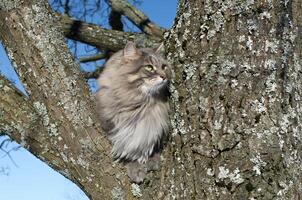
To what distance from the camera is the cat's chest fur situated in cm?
251

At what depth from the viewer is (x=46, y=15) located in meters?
2.25

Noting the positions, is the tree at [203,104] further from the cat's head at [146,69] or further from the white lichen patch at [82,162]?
the cat's head at [146,69]

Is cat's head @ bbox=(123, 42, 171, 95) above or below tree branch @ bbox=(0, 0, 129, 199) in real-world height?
above

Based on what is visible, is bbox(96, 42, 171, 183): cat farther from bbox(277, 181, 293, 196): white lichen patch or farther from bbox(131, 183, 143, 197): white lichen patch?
bbox(277, 181, 293, 196): white lichen patch

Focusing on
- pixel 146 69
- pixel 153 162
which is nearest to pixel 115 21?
pixel 146 69

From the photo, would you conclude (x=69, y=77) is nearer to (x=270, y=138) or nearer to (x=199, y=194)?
(x=199, y=194)

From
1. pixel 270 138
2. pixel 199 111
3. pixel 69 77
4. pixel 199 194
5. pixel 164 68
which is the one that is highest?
pixel 164 68

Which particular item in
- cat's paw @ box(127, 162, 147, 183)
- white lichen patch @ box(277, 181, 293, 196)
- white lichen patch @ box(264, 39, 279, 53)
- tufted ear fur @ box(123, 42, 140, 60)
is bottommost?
white lichen patch @ box(277, 181, 293, 196)

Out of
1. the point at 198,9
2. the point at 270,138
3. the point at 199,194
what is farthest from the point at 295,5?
the point at 199,194

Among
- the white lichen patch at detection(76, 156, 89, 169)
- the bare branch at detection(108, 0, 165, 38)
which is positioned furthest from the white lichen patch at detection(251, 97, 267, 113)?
the bare branch at detection(108, 0, 165, 38)

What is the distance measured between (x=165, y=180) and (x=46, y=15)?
864 millimetres

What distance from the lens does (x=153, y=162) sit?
7.84 feet

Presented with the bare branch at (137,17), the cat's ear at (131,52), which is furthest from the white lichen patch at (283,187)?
the bare branch at (137,17)

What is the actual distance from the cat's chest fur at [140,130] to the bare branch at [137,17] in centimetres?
252
